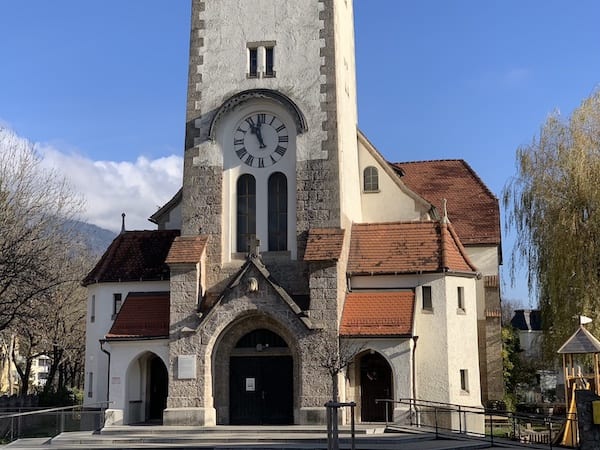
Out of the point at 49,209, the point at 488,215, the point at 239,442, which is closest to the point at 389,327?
the point at 239,442

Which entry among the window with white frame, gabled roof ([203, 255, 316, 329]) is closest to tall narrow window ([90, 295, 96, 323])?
gabled roof ([203, 255, 316, 329])

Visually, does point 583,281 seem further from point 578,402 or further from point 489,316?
point 578,402

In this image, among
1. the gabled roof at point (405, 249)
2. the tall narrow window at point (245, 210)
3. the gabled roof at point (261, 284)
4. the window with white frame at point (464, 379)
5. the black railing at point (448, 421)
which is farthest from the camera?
the window with white frame at point (464, 379)

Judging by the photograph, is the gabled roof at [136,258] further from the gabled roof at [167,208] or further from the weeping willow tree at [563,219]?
the weeping willow tree at [563,219]

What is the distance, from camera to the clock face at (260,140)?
98.2 feet

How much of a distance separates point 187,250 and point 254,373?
4962 millimetres

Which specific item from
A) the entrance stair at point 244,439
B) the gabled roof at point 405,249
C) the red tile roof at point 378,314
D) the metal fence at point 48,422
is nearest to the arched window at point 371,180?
the gabled roof at point 405,249

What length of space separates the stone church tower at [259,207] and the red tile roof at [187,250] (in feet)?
0.18

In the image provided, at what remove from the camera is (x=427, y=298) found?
97.6 ft

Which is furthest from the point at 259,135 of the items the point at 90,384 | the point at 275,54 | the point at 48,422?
the point at 48,422

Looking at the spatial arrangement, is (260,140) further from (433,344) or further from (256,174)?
(433,344)

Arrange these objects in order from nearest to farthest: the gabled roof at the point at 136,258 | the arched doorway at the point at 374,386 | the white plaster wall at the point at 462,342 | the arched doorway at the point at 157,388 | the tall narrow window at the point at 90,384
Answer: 1. the arched doorway at the point at 374,386
2. the white plaster wall at the point at 462,342
3. the arched doorway at the point at 157,388
4. the gabled roof at the point at 136,258
5. the tall narrow window at the point at 90,384

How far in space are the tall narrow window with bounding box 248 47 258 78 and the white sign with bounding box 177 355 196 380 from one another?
10697 mm

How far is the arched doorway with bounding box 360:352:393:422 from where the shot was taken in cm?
2877
